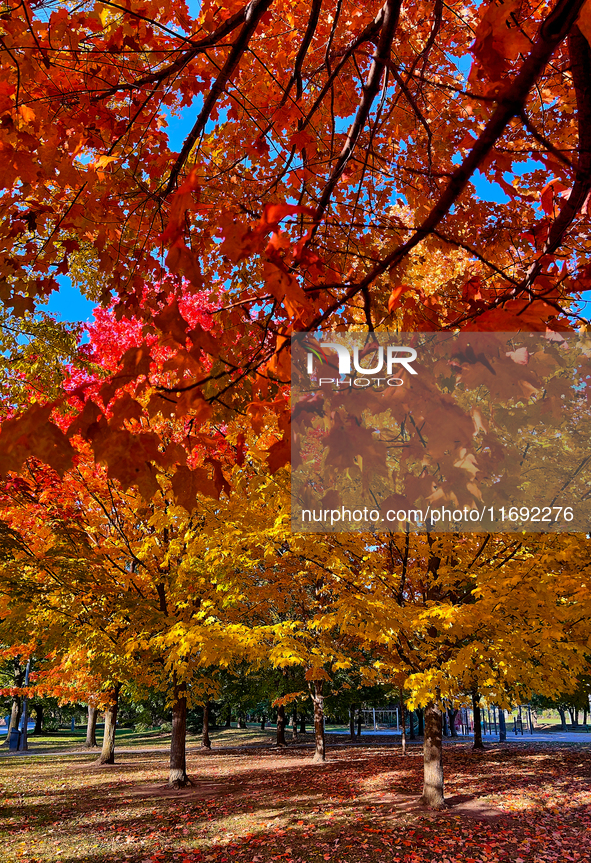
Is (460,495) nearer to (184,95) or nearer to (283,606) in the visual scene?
(184,95)

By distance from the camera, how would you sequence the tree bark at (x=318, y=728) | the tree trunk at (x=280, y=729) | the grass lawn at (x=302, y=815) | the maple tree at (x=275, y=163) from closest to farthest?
the maple tree at (x=275, y=163), the grass lawn at (x=302, y=815), the tree bark at (x=318, y=728), the tree trunk at (x=280, y=729)

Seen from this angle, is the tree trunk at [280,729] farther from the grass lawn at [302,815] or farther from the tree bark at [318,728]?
the grass lawn at [302,815]

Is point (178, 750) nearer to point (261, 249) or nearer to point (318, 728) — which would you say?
point (318, 728)

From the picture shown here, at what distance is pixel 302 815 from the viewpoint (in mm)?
8562

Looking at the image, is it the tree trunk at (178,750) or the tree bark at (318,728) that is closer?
the tree trunk at (178,750)

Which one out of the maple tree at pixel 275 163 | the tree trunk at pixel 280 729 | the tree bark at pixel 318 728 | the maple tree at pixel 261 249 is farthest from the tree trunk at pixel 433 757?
the tree trunk at pixel 280 729

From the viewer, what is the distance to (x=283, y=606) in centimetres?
1121

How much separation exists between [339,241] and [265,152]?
3.60 feet

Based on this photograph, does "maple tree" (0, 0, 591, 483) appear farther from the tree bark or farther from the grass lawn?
the tree bark

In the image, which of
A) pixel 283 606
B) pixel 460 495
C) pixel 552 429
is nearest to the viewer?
pixel 460 495

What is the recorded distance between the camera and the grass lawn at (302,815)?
680 centimetres

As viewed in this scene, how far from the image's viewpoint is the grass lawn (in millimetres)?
6805

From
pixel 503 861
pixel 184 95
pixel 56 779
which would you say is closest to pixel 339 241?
pixel 184 95

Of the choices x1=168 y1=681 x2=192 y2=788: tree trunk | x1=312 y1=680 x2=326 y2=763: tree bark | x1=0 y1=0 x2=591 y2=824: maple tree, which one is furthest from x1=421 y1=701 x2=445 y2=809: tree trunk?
x1=312 y1=680 x2=326 y2=763: tree bark
